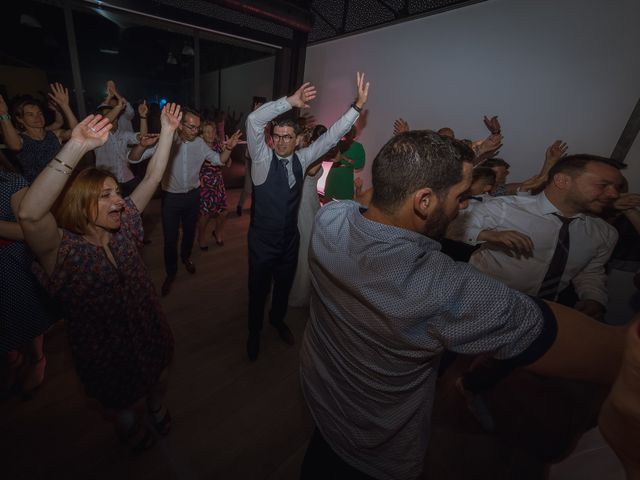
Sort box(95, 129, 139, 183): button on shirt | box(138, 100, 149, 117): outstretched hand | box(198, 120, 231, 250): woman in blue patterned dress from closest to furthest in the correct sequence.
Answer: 1. box(138, 100, 149, 117): outstretched hand
2. box(95, 129, 139, 183): button on shirt
3. box(198, 120, 231, 250): woman in blue patterned dress

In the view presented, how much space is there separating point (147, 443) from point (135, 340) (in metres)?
0.74

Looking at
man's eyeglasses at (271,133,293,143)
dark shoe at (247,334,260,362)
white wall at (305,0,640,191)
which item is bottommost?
dark shoe at (247,334,260,362)

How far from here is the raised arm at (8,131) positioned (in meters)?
2.15

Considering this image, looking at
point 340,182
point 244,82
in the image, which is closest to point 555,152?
point 340,182

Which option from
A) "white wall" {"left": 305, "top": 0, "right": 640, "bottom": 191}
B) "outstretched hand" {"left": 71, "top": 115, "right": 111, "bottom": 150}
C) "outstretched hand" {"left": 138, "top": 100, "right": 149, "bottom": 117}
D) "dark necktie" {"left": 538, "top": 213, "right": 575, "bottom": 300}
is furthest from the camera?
"outstretched hand" {"left": 138, "top": 100, "right": 149, "bottom": 117}

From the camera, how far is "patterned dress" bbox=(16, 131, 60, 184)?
2.66 m

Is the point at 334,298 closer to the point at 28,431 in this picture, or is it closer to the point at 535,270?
the point at 535,270

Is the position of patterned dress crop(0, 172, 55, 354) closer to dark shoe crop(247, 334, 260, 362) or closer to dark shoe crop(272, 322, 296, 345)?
dark shoe crop(247, 334, 260, 362)

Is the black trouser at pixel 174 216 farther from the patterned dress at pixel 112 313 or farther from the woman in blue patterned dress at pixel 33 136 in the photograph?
the patterned dress at pixel 112 313

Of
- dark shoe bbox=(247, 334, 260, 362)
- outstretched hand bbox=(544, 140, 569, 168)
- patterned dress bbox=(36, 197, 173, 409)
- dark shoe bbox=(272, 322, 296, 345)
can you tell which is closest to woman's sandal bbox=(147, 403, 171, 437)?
patterned dress bbox=(36, 197, 173, 409)

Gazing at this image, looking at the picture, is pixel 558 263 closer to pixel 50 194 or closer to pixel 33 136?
pixel 50 194

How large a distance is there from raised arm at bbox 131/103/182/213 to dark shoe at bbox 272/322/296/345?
4.92 ft

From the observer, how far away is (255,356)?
2291 millimetres

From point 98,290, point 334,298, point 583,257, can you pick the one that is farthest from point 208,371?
point 583,257
